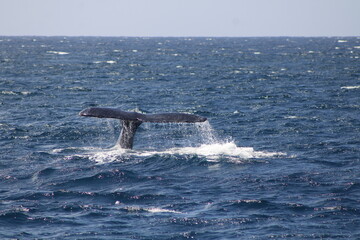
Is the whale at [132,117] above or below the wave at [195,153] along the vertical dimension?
above

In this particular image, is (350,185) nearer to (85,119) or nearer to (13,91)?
(85,119)

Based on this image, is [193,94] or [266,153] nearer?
[266,153]

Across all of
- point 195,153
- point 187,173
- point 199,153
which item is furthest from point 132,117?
point 199,153

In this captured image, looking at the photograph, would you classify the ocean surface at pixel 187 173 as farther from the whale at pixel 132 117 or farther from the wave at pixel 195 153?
the whale at pixel 132 117

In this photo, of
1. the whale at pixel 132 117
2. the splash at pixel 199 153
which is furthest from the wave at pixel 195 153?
the whale at pixel 132 117

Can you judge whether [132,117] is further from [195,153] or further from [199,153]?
[199,153]

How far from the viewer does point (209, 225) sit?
46.6ft

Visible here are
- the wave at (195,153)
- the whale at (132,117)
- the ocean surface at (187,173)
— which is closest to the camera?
the ocean surface at (187,173)

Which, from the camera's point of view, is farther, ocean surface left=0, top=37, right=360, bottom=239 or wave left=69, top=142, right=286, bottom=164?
wave left=69, top=142, right=286, bottom=164

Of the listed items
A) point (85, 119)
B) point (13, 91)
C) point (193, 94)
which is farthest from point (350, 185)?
point (13, 91)

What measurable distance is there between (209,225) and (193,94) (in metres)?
33.1

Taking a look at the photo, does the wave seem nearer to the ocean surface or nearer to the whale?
the ocean surface

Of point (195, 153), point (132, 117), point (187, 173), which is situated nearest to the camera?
point (187, 173)

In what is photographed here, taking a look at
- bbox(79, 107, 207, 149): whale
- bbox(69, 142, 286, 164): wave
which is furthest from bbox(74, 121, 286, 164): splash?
bbox(79, 107, 207, 149): whale
